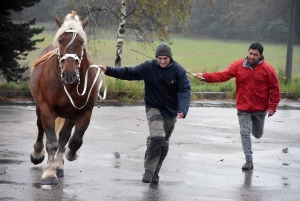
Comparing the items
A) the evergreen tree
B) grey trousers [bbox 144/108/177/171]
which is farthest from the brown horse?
the evergreen tree

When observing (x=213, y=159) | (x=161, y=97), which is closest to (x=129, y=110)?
(x=213, y=159)

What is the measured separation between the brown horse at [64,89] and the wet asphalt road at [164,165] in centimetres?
26

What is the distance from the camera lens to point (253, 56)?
33.3 ft

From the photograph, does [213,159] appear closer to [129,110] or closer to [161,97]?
[161,97]

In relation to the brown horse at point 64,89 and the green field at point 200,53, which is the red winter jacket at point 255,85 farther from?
the green field at point 200,53

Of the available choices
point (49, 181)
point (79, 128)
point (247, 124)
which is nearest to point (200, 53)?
point (247, 124)

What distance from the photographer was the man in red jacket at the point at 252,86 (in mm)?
10195

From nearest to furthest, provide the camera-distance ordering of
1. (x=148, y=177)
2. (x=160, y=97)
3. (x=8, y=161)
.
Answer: (x=148, y=177) → (x=160, y=97) → (x=8, y=161)

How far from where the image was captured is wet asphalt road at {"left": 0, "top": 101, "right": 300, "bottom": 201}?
8117 mm

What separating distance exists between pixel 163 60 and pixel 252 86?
1976 millimetres

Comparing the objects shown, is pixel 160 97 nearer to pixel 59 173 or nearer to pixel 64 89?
pixel 64 89

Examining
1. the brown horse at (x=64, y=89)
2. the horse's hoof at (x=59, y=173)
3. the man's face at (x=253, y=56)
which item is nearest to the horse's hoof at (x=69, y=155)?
the brown horse at (x=64, y=89)

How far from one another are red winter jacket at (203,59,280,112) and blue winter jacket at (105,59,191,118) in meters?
1.37

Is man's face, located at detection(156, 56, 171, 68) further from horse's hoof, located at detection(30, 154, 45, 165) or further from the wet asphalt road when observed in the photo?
horse's hoof, located at detection(30, 154, 45, 165)
